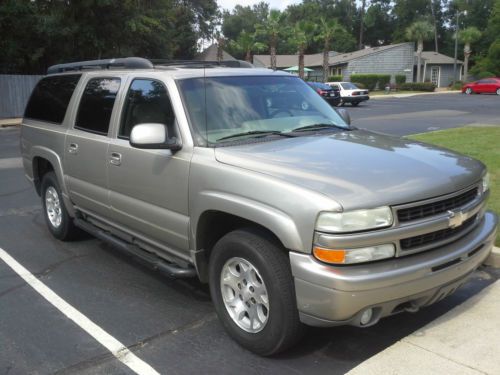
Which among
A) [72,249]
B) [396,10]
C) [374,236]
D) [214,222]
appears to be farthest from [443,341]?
[396,10]

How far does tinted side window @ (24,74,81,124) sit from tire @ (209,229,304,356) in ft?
9.69

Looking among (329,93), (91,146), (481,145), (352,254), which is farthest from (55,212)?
(329,93)

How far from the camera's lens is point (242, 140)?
388 centimetres

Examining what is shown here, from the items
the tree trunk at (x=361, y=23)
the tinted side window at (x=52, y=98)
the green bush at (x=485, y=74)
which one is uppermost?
the tree trunk at (x=361, y=23)

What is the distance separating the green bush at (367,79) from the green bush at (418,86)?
2.95m

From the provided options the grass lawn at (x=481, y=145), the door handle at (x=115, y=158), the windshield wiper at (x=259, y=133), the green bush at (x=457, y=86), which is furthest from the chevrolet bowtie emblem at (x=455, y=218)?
the green bush at (x=457, y=86)

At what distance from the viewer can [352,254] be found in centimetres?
292

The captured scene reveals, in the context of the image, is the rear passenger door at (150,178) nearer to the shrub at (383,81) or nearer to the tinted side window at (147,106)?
the tinted side window at (147,106)

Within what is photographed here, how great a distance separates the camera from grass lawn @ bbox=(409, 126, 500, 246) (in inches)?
280

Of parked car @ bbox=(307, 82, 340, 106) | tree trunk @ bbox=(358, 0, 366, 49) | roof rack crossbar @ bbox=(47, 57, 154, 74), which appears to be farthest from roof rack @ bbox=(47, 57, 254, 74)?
tree trunk @ bbox=(358, 0, 366, 49)

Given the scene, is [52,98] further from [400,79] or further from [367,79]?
[400,79]

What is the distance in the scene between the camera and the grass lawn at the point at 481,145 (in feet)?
23.3

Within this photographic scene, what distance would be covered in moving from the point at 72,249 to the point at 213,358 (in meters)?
2.93

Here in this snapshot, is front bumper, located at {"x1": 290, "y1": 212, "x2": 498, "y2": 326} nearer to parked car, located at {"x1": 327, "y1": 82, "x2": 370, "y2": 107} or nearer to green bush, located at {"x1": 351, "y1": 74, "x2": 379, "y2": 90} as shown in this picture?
parked car, located at {"x1": 327, "y1": 82, "x2": 370, "y2": 107}
